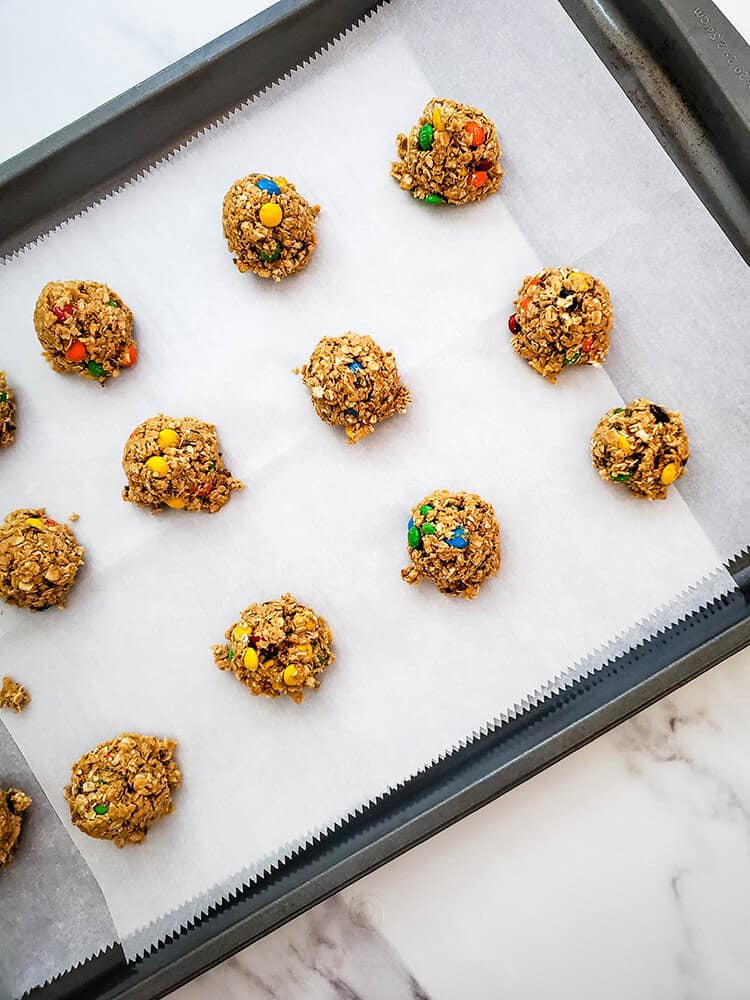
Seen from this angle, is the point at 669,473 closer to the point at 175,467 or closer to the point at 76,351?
the point at 175,467

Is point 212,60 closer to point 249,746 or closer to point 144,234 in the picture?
point 144,234

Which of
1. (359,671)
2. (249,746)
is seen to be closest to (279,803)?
(249,746)

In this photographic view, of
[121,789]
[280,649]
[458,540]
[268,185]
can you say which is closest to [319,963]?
[121,789]

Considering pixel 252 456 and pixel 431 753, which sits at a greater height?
pixel 252 456

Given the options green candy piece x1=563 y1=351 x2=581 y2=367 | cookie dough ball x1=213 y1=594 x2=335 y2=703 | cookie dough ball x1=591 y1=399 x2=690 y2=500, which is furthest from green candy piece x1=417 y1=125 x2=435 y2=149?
cookie dough ball x1=213 y1=594 x2=335 y2=703

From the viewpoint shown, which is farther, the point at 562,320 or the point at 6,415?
the point at 6,415

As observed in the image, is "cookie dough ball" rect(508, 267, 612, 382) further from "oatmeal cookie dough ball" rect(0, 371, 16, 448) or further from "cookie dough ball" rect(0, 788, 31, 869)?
"cookie dough ball" rect(0, 788, 31, 869)

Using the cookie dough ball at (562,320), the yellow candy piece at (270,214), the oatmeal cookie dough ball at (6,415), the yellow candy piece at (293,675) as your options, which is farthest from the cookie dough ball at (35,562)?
the cookie dough ball at (562,320)
